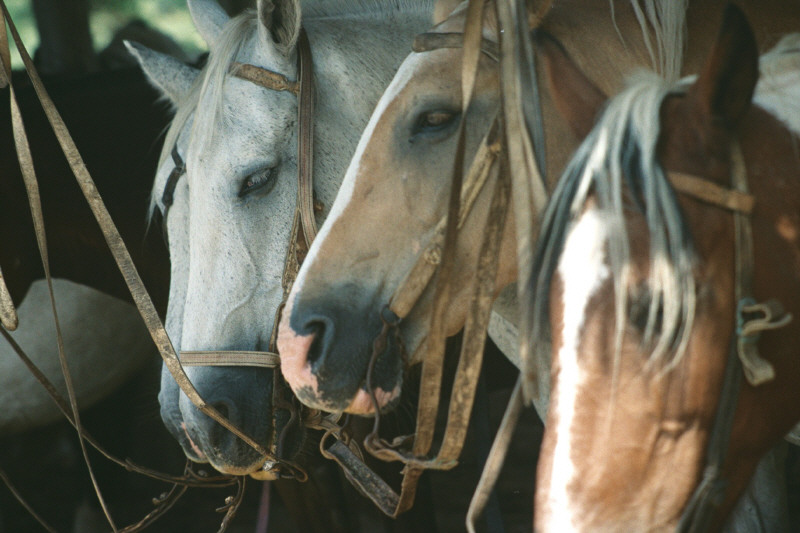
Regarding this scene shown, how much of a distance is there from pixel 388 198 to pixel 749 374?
73 centimetres

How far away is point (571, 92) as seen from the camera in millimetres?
1288

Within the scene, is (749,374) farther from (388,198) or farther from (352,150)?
(352,150)

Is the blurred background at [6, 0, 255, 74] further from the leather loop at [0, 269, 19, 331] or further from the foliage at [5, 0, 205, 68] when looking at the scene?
the leather loop at [0, 269, 19, 331]

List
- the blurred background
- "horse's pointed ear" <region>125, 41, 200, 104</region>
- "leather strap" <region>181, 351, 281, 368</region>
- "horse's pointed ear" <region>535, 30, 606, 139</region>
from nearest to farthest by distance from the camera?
1. "horse's pointed ear" <region>535, 30, 606, 139</region>
2. "leather strap" <region>181, 351, 281, 368</region>
3. "horse's pointed ear" <region>125, 41, 200, 104</region>
4. the blurred background

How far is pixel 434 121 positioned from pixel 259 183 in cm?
65

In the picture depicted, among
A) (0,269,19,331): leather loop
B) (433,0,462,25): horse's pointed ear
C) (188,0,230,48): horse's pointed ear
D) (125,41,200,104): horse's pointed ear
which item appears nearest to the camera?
(433,0,462,25): horse's pointed ear

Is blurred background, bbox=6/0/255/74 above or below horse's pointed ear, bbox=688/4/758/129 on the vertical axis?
below

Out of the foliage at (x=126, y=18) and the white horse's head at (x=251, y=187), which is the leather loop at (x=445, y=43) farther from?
the foliage at (x=126, y=18)

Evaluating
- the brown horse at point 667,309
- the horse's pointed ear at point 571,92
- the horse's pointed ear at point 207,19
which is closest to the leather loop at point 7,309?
the horse's pointed ear at point 207,19

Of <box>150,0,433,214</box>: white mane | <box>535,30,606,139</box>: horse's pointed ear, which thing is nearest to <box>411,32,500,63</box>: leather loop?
<box>535,30,606,139</box>: horse's pointed ear

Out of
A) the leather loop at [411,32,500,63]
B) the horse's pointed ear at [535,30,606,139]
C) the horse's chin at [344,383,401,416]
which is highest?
the leather loop at [411,32,500,63]

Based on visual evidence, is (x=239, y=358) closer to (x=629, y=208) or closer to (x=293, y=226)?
(x=293, y=226)

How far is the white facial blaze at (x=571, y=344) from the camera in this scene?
95 centimetres

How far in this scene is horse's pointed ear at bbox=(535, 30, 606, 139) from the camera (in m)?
1.24
